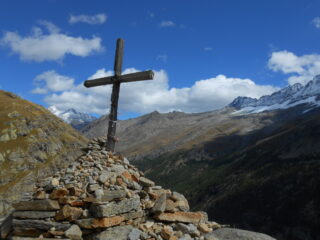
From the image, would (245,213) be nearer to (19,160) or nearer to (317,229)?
(317,229)

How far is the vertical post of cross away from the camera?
51.5 feet

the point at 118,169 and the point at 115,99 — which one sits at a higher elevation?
the point at 115,99

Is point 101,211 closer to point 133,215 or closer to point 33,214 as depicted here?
point 133,215

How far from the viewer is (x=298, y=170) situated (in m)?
148

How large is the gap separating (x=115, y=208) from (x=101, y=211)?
2.08 ft

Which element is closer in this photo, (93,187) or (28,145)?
(93,187)

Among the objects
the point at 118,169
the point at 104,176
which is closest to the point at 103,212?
the point at 104,176

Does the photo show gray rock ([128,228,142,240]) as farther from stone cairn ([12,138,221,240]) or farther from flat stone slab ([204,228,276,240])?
flat stone slab ([204,228,276,240])

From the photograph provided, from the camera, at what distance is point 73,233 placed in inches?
432

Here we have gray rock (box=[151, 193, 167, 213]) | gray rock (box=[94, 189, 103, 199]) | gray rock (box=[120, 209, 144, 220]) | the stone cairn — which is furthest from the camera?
gray rock (box=[151, 193, 167, 213])

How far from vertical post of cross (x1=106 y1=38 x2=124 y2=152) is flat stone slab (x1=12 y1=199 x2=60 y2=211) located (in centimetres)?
435

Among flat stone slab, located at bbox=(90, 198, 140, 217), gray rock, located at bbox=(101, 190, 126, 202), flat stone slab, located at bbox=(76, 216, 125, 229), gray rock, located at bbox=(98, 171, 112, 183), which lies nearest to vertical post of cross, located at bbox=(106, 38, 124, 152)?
gray rock, located at bbox=(98, 171, 112, 183)

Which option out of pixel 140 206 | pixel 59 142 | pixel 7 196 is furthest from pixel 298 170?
pixel 140 206

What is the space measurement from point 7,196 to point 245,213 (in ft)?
294
